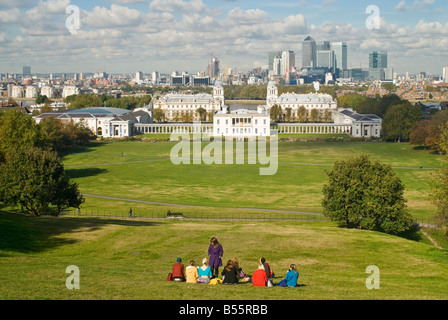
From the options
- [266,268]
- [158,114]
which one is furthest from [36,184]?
[158,114]

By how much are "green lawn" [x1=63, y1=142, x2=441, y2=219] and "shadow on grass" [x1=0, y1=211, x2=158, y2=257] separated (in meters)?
15.5

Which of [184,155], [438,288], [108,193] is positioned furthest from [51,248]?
[184,155]

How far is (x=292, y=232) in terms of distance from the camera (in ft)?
109

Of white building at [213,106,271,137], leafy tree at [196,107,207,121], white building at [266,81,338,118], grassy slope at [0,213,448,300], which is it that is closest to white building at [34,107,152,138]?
white building at [213,106,271,137]

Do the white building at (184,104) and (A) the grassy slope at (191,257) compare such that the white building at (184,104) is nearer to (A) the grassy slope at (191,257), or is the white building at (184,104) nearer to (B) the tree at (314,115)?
(B) the tree at (314,115)

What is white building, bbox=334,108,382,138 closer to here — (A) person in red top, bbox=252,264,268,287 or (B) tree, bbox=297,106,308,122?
(B) tree, bbox=297,106,308,122

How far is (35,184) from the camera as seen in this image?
41.6m

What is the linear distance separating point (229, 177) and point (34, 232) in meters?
40.0

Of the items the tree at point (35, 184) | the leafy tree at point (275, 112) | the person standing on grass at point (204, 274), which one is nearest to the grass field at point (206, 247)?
the person standing on grass at point (204, 274)

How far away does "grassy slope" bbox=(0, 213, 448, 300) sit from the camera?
1761 centimetres

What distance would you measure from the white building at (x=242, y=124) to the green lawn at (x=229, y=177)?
92.8 feet

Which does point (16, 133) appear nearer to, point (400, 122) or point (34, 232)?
point (34, 232)

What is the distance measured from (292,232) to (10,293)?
1958cm
